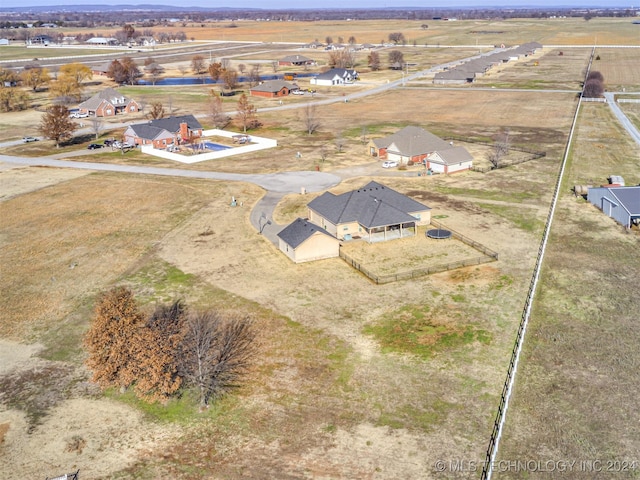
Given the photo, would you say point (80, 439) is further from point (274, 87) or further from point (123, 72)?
point (123, 72)

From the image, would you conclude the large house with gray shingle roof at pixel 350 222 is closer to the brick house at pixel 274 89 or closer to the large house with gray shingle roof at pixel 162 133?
the large house with gray shingle roof at pixel 162 133

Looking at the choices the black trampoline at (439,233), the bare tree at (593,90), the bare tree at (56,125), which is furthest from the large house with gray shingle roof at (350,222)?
the bare tree at (593,90)

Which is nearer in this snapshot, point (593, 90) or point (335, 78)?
point (593, 90)

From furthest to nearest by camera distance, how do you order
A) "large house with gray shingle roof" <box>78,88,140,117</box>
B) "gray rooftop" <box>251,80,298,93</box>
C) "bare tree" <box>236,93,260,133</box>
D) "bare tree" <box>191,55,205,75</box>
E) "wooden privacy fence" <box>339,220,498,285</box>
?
"bare tree" <box>191,55,205,75</box>
"gray rooftop" <box>251,80,298,93</box>
"large house with gray shingle roof" <box>78,88,140,117</box>
"bare tree" <box>236,93,260,133</box>
"wooden privacy fence" <box>339,220,498,285</box>

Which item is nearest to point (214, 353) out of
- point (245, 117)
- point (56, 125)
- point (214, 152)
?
point (214, 152)

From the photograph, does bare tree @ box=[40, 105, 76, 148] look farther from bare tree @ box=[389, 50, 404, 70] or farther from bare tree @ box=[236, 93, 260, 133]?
bare tree @ box=[389, 50, 404, 70]

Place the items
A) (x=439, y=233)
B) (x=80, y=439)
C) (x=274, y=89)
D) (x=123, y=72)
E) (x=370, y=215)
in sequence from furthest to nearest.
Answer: (x=123, y=72) < (x=274, y=89) < (x=439, y=233) < (x=370, y=215) < (x=80, y=439)

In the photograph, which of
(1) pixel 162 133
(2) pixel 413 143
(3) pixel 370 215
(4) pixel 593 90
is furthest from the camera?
(4) pixel 593 90

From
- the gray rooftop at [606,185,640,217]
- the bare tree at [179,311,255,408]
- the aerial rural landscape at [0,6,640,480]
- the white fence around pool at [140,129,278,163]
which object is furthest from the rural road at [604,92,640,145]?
the bare tree at [179,311,255,408]
